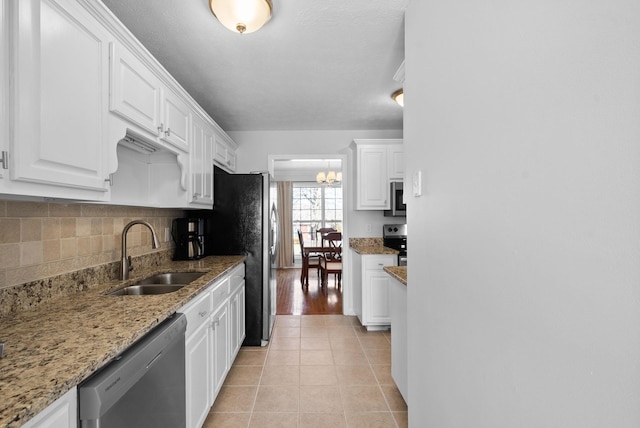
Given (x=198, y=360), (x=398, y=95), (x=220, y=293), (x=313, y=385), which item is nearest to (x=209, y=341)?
(x=198, y=360)

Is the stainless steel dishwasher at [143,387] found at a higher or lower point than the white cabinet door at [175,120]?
lower

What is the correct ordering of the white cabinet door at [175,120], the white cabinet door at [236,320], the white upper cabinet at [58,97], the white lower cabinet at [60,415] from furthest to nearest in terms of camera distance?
the white cabinet door at [236,320], the white cabinet door at [175,120], the white upper cabinet at [58,97], the white lower cabinet at [60,415]

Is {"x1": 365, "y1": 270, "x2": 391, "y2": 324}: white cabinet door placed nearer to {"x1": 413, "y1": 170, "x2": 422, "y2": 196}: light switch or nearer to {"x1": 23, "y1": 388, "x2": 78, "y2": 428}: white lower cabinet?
{"x1": 413, "y1": 170, "x2": 422, "y2": 196}: light switch

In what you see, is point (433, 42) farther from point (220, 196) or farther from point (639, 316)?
point (220, 196)

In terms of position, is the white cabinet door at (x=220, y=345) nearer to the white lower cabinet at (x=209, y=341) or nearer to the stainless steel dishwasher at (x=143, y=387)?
the white lower cabinet at (x=209, y=341)

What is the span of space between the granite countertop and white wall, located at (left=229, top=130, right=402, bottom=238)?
2.50m

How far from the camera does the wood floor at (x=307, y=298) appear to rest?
162 inches

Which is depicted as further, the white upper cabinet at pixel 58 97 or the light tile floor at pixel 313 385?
the light tile floor at pixel 313 385

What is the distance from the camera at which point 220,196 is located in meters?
3.06

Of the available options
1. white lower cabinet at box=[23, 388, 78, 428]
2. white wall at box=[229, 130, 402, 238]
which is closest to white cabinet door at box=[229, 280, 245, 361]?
white lower cabinet at box=[23, 388, 78, 428]

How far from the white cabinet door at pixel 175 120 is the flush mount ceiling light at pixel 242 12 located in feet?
2.08

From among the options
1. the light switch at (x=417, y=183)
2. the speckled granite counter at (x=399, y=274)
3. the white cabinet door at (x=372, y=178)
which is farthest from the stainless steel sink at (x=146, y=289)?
the white cabinet door at (x=372, y=178)

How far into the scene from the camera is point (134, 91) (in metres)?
1.57

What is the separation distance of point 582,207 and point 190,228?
2.74 m
